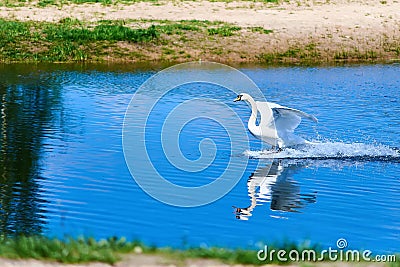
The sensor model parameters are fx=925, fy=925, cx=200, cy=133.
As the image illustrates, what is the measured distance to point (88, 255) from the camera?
8.45 m

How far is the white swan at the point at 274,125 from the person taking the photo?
690 inches

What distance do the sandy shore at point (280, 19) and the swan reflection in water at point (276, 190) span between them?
18083 mm

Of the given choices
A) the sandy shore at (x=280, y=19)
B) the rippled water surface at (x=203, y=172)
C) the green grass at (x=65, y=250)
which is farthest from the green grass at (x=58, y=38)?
the green grass at (x=65, y=250)

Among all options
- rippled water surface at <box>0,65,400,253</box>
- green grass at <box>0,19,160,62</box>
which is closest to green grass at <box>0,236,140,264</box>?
rippled water surface at <box>0,65,400,253</box>

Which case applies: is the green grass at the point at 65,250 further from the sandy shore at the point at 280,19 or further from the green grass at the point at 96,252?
the sandy shore at the point at 280,19

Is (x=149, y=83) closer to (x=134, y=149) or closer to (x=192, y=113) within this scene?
(x=192, y=113)

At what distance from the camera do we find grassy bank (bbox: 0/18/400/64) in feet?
111

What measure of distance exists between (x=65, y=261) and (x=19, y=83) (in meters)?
19.2

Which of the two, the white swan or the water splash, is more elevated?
the white swan

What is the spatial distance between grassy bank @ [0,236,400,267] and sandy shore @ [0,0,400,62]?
83.6 ft

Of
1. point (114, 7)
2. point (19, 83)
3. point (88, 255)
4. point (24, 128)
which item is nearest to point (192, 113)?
point (24, 128)
